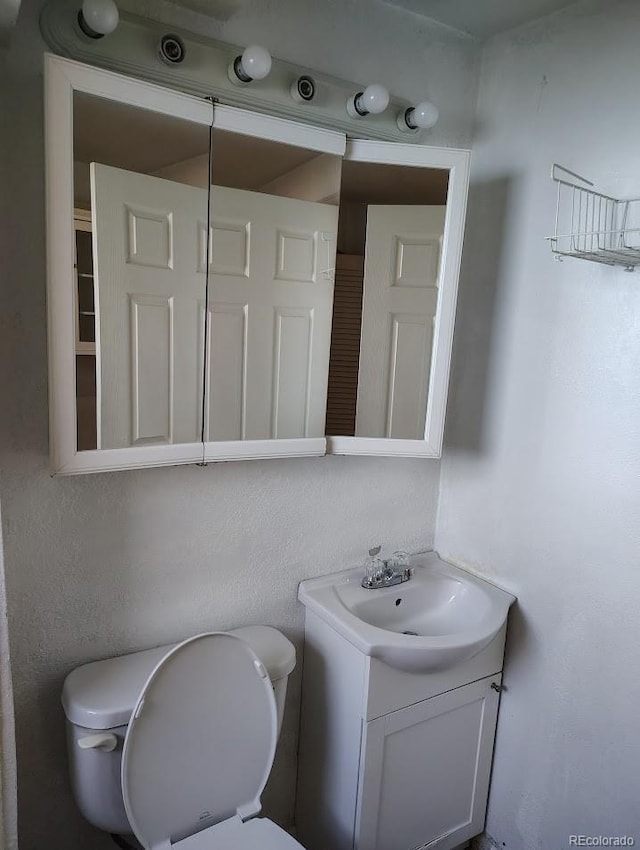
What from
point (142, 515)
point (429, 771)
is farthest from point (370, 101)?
point (429, 771)

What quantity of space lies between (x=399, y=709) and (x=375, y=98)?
5.17ft

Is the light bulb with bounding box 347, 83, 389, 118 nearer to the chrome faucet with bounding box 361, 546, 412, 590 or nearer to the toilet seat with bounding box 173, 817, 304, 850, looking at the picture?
the chrome faucet with bounding box 361, 546, 412, 590

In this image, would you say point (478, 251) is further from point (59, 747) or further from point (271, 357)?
point (59, 747)

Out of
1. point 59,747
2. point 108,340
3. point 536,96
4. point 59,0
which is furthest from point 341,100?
point 59,747

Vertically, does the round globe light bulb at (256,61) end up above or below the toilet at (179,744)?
above

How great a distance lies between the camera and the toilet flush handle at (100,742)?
1271 millimetres

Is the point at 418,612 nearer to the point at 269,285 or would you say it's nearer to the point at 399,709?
the point at 399,709

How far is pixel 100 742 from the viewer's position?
127 cm

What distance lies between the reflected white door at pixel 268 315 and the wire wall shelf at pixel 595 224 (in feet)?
1.95

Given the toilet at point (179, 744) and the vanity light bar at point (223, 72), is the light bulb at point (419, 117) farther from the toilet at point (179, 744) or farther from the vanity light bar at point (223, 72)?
the toilet at point (179, 744)

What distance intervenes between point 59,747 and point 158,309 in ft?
3.60

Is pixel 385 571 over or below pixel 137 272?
below

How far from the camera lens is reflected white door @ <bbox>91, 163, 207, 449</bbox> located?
1.26 meters

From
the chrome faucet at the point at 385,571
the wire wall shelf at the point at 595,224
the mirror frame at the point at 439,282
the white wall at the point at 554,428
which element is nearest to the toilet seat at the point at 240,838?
the chrome faucet at the point at 385,571
